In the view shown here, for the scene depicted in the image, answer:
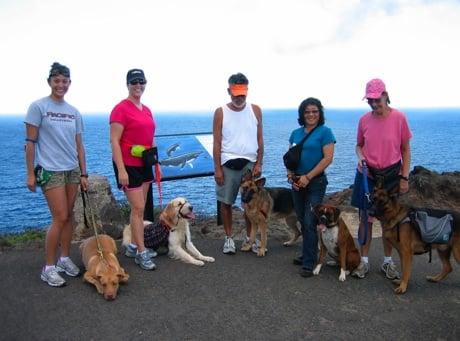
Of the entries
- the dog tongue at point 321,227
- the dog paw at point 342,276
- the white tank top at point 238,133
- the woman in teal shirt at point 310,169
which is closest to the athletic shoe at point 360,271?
the dog paw at point 342,276

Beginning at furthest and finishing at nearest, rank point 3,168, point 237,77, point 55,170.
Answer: point 3,168, point 237,77, point 55,170

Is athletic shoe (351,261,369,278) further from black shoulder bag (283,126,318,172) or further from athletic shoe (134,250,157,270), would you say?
athletic shoe (134,250,157,270)

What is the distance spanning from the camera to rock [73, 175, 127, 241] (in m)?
8.23

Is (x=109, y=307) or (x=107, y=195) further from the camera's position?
(x=107, y=195)

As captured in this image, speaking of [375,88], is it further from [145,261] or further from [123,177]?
[145,261]

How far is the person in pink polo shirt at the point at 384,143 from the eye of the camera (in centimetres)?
544

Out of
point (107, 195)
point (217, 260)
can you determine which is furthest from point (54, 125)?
point (107, 195)

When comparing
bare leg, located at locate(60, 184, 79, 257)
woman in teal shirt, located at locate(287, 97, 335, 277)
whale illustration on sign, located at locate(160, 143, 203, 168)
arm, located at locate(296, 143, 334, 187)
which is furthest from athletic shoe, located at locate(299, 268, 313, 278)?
whale illustration on sign, located at locate(160, 143, 203, 168)

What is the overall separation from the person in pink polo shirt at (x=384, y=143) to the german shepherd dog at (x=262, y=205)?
1.61 m

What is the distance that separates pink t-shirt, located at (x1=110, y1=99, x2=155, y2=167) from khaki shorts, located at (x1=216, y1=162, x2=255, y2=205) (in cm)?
138

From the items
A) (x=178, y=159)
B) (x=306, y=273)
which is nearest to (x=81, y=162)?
(x=178, y=159)

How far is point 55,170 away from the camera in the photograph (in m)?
5.21

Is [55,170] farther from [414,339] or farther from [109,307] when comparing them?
[414,339]

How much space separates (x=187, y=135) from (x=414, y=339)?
6.46m
